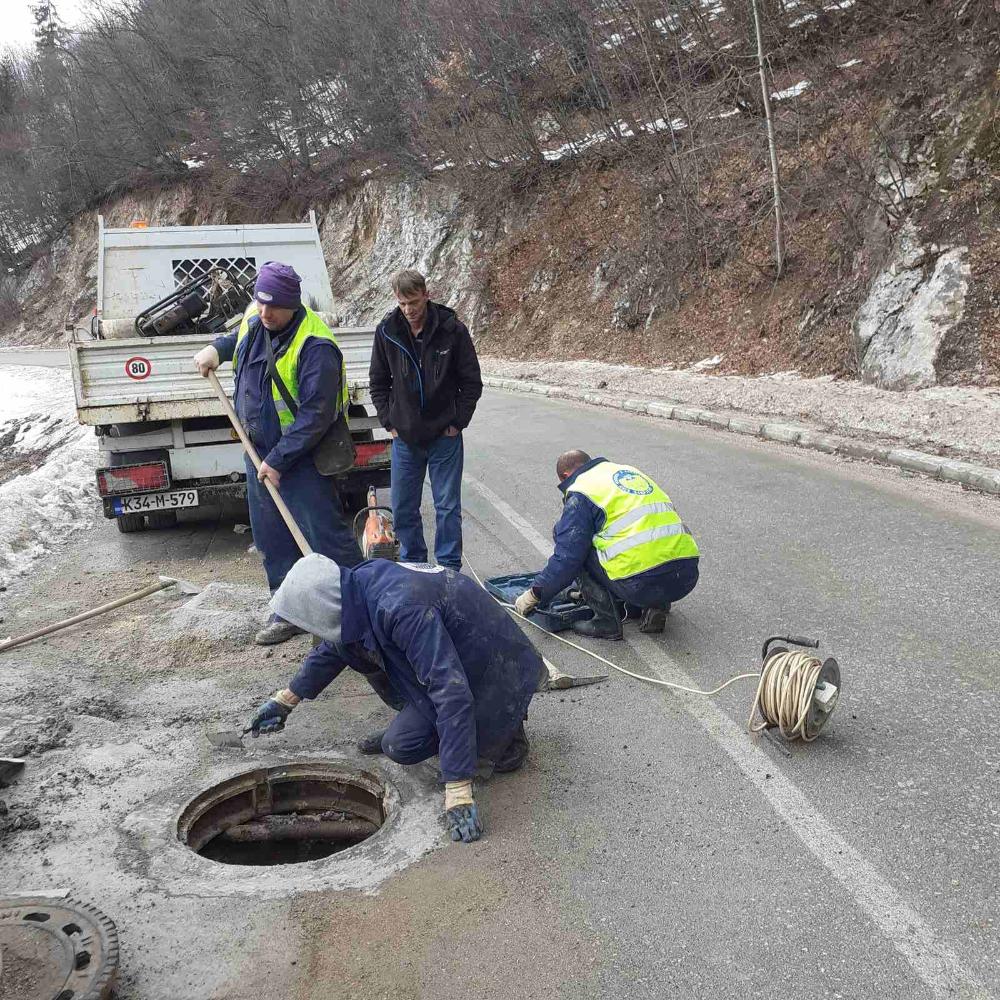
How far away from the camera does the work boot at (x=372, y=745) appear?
163 inches

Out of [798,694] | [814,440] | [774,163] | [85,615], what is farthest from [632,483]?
[774,163]

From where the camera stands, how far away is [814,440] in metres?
10.3

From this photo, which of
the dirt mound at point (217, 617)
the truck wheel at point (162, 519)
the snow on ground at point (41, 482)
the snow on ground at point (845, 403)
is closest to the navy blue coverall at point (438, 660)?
the dirt mound at point (217, 617)

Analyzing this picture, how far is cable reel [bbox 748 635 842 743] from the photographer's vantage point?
387 cm

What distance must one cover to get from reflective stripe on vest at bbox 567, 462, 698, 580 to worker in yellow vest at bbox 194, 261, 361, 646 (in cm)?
148

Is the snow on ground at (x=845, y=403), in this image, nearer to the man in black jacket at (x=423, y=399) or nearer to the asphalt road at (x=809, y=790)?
the asphalt road at (x=809, y=790)

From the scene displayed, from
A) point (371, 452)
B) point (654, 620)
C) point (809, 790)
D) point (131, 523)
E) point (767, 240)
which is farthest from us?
point (767, 240)

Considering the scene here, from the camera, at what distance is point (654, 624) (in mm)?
5352

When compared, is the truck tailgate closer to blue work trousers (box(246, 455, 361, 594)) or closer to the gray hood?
blue work trousers (box(246, 455, 361, 594))

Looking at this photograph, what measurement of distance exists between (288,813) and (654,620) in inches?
90.2

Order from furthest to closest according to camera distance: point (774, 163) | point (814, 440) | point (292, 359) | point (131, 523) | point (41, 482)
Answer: point (774, 163)
point (814, 440)
point (41, 482)
point (131, 523)
point (292, 359)

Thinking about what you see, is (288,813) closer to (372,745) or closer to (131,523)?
(372,745)

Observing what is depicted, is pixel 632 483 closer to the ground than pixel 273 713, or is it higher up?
higher up

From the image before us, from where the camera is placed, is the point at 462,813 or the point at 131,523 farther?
the point at 131,523
